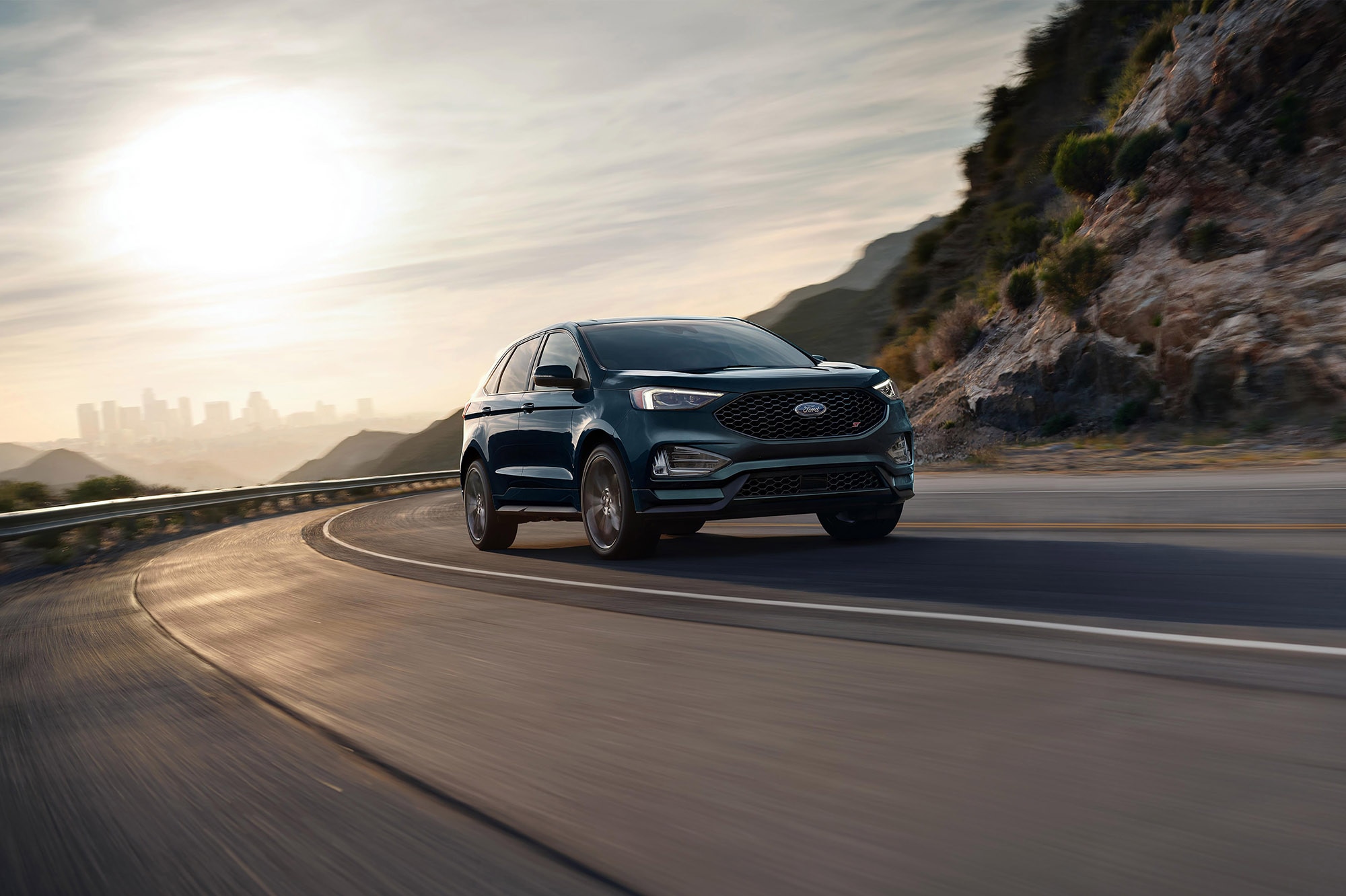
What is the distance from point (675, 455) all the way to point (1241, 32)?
20465 millimetres

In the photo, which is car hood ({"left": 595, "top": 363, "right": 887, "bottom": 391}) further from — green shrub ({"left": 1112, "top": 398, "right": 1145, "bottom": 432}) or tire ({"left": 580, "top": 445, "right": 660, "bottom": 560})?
green shrub ({"left": 1112, "top": 398, "right": 1145, "bottom": 432})

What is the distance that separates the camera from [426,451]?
182m

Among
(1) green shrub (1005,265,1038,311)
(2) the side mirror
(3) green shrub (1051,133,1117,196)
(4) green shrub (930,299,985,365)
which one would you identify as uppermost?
(3) green shrub (1051,133,1117,196)

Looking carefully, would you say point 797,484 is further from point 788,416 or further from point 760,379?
point 760,379

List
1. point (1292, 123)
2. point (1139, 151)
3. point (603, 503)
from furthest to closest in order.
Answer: point (1139, 151), point (1292, 123), point (603, 503)

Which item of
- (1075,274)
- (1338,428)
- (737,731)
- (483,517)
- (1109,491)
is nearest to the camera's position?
(737,731)

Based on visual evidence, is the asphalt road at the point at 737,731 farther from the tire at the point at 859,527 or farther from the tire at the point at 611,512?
the tire at the point at 859,527

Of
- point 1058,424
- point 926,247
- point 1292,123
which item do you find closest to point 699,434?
point 1058,424

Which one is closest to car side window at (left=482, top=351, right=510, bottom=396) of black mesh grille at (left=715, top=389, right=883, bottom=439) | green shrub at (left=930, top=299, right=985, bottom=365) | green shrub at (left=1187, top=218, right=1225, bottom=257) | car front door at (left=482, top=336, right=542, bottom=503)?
car front door at (left=482, top=336, right=542, bottom=503)

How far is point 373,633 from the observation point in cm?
678

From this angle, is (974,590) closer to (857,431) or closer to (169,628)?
(857,431)

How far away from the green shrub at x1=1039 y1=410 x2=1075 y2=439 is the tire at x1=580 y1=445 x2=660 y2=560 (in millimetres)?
14312

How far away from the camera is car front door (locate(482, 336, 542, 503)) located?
428 inches

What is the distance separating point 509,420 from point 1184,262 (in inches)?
607
